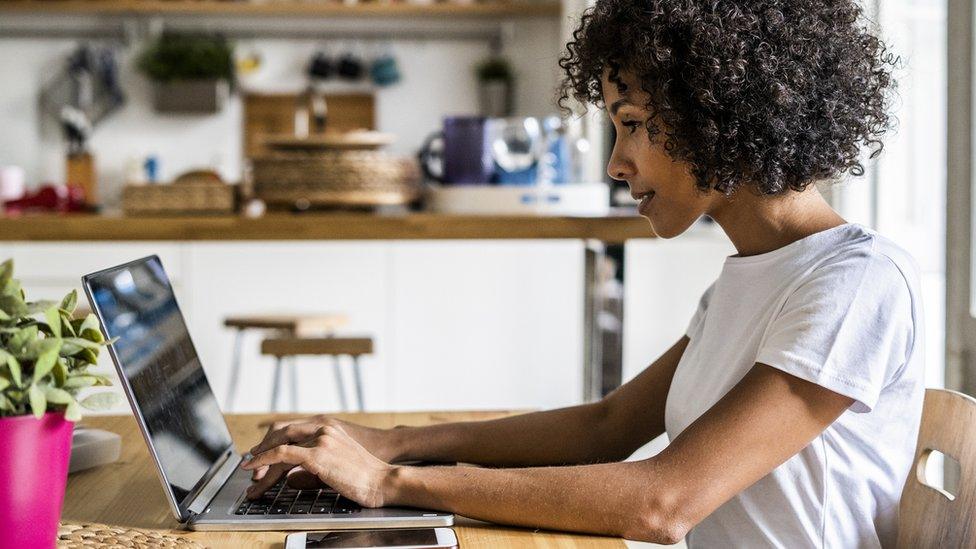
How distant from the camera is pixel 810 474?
3.39 ft

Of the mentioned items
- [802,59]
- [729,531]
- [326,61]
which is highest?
[326,61]

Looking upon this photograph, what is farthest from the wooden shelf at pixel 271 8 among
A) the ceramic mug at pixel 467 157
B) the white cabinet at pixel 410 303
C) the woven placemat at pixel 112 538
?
the woven placemat at pixel 112 538

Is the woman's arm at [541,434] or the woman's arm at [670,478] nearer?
the woman's arm at [670,478]

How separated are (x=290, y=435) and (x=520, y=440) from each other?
275mm

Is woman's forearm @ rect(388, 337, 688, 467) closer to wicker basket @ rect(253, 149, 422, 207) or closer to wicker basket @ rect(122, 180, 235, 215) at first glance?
wicker basket @ rect(253, 149, 422, 207)

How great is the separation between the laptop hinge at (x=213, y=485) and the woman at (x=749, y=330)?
5 centimetres

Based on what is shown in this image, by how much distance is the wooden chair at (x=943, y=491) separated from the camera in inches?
39.6

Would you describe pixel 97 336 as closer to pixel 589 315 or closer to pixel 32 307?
pixel 32 307

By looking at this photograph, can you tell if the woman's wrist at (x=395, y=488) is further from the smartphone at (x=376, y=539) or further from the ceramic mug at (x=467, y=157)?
the ceramic mug at (x=467, y=157)

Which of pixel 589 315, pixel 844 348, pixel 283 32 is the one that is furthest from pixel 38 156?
pixel 844 348

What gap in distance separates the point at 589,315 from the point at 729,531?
760 mm

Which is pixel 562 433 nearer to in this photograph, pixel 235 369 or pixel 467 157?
pixel 467 157

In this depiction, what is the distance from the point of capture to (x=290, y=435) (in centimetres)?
112

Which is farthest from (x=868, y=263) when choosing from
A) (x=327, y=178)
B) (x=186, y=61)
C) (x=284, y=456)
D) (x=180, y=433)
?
(x=186, y=61)
